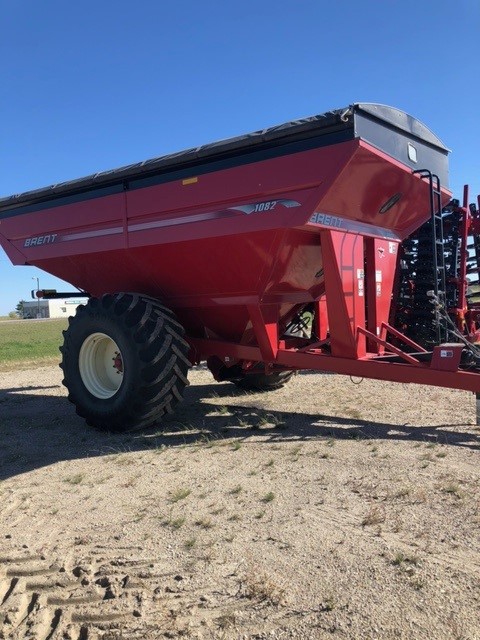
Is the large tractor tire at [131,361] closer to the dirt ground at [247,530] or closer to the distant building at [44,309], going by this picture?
the dirt ground at [247,530]

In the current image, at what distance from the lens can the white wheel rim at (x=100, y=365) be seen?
617cm

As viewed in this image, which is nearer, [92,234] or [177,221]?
[177,221]

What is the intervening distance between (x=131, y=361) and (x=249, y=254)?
5.08ft

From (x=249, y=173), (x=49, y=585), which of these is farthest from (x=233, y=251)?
(x=49, y=585)

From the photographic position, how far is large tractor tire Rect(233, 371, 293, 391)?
7.68 m

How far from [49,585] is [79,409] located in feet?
11.4

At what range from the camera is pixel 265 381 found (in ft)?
25.3

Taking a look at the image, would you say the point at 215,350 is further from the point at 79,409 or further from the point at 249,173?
the point at 249,173

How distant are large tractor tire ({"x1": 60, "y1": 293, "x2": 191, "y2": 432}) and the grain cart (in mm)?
14

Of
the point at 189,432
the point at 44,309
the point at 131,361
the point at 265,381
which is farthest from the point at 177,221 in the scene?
the point at 44,309

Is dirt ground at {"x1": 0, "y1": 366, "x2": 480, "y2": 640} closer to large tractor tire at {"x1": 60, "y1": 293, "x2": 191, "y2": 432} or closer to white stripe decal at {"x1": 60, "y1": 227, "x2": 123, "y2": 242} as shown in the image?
large tractor tire at {"x1": 60, "y1": 293, "x2": 191, "y2": 432}

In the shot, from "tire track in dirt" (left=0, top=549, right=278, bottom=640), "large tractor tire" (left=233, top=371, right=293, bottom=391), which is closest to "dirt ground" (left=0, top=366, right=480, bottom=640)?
"tire track in dirt" (left=0, top=549, right=278, bottom=640)

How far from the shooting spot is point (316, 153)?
184 inches

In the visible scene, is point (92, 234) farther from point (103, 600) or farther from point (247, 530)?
point (103, 600)
